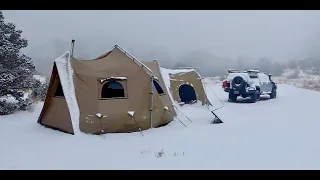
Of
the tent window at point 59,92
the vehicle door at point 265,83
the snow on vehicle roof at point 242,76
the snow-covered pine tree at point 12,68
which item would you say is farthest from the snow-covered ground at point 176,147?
the vehicle door at point 265,83

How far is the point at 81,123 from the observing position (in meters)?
9.36

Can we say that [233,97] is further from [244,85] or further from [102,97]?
[102,97]

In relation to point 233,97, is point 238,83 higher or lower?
higher

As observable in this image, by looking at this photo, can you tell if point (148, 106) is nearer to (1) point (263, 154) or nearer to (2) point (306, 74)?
(1) point (263, 154)

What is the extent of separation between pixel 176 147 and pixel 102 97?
3.28 metres

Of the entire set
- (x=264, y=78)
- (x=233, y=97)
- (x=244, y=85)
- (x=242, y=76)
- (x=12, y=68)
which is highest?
(x=12, y=68)

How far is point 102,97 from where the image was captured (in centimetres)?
987

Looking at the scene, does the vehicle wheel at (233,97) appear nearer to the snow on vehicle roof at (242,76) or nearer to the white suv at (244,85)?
the white suv at (244,85)

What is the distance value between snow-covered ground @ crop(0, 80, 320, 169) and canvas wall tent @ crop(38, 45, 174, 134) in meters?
0.40

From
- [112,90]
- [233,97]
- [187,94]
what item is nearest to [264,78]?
[233,97]

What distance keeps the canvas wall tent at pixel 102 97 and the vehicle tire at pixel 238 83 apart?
28.4 ft
